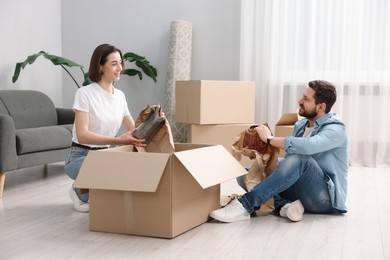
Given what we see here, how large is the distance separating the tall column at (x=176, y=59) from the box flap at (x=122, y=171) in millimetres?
3044

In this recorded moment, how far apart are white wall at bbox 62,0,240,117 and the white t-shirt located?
2.69 m

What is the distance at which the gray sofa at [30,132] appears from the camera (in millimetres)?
3963

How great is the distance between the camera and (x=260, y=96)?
19.1ft

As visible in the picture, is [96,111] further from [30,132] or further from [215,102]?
[215,102]

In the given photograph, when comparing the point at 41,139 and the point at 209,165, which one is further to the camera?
the point at 41,139

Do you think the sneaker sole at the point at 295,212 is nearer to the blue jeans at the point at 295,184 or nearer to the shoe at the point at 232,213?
the blue jeans at the point at 295,184

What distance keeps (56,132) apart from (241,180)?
177cm

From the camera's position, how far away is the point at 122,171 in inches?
108

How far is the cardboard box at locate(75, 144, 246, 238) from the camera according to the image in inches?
107

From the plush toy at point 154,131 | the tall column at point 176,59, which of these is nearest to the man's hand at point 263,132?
the plush toy at point 154,131

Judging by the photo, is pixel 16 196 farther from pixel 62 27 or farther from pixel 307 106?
pixel 62 27

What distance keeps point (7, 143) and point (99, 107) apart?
0.94m

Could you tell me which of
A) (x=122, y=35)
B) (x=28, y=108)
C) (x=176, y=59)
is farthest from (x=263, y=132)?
(x=122, y=35)

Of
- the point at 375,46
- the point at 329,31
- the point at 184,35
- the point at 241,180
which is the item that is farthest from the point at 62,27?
the point at 241,180
